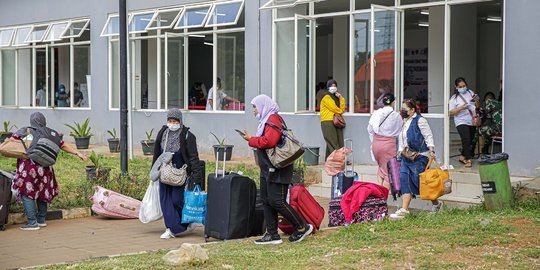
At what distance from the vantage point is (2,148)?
11469mm

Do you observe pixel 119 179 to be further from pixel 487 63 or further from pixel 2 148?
pixel 487 63

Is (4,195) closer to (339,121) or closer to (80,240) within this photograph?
(80,240)

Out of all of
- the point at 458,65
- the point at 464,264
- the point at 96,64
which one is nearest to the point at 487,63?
the point at 458,65

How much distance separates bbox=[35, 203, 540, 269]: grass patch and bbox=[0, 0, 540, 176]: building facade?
4.99m

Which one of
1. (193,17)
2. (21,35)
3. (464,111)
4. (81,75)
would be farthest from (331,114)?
(21,35)

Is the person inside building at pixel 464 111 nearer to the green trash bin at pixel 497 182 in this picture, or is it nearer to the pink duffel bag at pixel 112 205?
the green trash bin at pixel 497 182

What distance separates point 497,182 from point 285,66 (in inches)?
346

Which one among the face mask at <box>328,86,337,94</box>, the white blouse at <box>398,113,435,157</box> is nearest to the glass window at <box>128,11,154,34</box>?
the face mask at <box>328,86,337,94</box>

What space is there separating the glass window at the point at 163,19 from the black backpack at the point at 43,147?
11.0 meters

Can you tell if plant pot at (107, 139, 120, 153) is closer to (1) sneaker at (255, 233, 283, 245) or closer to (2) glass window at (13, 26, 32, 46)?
(2) glass window at (13, 26, 32, 46)

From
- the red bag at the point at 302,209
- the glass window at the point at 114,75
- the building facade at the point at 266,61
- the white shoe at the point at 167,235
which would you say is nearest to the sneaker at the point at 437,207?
the red bag at the point at 302,209

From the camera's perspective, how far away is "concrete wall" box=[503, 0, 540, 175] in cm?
1420

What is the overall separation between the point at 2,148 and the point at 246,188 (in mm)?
3690

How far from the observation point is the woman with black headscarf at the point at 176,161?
10.8m
